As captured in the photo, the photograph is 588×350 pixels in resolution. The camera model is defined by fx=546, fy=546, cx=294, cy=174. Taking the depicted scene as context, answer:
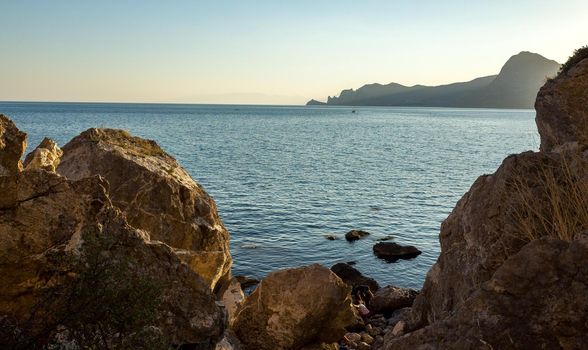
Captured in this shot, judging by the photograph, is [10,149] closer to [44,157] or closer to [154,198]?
[44,157]

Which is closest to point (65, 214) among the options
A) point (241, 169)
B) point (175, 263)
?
point (175, 263)

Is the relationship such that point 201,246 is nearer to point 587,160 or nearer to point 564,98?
point 587,160

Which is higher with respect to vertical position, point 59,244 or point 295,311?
point 59,244

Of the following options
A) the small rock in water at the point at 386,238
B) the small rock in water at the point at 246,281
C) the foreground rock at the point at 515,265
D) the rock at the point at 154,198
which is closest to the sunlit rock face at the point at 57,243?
the foreground rock at the point at 515,265

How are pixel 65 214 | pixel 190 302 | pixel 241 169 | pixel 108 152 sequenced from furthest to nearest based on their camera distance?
pixel 241 169, pixel 108 152, pixel 190 302, pixel 65 214

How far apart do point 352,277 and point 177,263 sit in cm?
1955

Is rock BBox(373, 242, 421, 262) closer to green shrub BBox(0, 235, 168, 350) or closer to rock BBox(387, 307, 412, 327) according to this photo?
rock BBox(387, 307, 412, 327)

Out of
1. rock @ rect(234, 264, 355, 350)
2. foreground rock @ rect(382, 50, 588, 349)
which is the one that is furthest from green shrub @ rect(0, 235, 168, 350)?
rock @ rect(234, 264, 355, 350)

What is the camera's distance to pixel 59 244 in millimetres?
9672

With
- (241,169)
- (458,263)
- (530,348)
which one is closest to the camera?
(530,348)

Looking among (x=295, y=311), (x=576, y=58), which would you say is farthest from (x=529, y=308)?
(x=576, y=58)

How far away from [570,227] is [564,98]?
10072 millimetres

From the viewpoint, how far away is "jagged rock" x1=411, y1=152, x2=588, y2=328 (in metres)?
9.88

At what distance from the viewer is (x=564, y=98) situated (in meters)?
17.6
